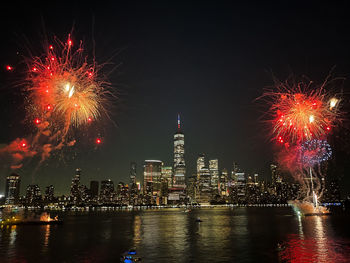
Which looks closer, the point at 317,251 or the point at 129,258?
the point at 129,258

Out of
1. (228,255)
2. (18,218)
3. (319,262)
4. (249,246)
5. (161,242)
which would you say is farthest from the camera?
(18,218)

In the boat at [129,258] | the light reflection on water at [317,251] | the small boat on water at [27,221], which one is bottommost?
the light reflection on water at [317,251]

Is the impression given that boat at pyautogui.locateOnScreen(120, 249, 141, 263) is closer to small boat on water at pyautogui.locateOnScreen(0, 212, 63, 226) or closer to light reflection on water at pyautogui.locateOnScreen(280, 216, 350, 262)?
light reflection on water at pyautogui.locateOnScreen(280, 216, 350, 262)

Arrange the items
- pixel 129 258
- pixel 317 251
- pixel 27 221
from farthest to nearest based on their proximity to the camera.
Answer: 1. pixel 27 221
2. pixel 317 251
3. pixel 129 258

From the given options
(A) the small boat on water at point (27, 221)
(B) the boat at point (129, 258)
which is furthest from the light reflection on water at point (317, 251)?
(A) the small boat on water at point (27, 221)

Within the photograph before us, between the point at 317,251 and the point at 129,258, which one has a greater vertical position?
the point at 129,258

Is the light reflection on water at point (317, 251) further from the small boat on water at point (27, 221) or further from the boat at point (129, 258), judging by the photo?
the small boat on water at point (27, 221)

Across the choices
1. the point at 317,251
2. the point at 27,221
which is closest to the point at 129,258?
the point at 317,251

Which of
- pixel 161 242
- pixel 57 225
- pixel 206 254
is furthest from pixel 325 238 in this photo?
pixel 57 225

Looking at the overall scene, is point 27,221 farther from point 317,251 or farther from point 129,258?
point 317,251

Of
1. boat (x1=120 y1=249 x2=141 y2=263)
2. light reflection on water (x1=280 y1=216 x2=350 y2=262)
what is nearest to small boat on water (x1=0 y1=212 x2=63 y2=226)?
boat (x1=120 y1=249 x2=141 y2=263)

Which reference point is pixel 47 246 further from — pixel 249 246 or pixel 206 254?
pixel 249 246
